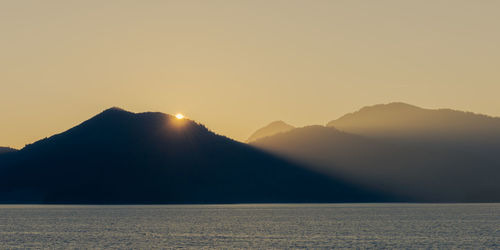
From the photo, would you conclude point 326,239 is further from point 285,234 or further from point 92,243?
point 92,243

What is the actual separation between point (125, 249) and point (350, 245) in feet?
136

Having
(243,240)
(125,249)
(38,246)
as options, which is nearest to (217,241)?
(243,240)

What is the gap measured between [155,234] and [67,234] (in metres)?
20.6

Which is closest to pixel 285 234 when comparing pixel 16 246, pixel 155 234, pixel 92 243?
pixel 155 234

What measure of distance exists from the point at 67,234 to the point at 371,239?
228ft

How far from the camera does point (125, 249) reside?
143625mm

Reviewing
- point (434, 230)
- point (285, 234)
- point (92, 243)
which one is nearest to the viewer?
point (92, 243)

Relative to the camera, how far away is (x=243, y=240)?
161875 mm

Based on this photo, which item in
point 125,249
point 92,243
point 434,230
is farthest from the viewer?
point 434,230

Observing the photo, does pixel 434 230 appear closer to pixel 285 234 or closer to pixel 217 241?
pixel 285 234

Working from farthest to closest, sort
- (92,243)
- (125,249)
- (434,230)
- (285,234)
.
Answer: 1. (434,230)
2. (285,234)
3. (92,243)
4. (125,249)

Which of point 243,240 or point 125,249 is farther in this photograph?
point 243,240

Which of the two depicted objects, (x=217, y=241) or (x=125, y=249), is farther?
(x=217, y=241)

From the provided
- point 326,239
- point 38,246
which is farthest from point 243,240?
point 38,246
